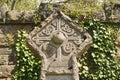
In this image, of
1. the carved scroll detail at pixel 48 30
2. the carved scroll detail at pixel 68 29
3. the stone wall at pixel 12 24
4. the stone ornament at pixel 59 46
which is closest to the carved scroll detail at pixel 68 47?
the stone ornament at pixel 59 46

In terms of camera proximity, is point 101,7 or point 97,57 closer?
point 97,57

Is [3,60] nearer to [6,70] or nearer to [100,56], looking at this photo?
[6,70]

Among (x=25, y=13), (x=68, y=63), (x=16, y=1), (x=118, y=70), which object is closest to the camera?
(x=68, y=63)

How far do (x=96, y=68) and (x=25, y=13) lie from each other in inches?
60.7

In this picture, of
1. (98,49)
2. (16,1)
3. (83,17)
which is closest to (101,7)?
(83,17)

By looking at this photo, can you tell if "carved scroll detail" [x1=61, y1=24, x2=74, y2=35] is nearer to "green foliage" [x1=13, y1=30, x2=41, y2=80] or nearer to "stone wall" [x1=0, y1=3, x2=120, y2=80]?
"green foliage" [x1=13, y1=30, x2=41, y2=80]

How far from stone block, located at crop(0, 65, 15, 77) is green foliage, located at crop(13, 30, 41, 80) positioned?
96 millimetres

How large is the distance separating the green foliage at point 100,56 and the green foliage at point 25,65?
737 mm

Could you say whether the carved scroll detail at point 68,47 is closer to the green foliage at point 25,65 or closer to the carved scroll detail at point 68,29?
the carved scroll detail at point 68,29

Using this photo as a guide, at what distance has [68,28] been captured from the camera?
4.77 meters

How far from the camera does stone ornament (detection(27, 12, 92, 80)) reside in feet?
14.7

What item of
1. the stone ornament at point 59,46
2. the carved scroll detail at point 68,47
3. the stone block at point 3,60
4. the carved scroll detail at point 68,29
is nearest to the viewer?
the stone ornament at point 59,46

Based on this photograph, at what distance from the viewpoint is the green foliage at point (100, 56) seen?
574 centimetres

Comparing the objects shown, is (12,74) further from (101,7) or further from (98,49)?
(101,7)
